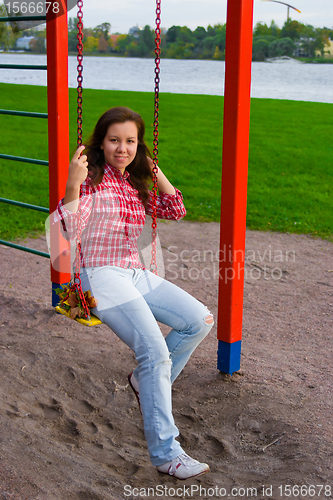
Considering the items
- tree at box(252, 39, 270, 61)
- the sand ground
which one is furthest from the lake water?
the sand ground

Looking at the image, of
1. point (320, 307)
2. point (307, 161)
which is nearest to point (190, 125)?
point (307, 161)

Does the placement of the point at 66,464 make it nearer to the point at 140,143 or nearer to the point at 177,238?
the point at 140,143

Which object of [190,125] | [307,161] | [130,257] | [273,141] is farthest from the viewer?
[190,125]

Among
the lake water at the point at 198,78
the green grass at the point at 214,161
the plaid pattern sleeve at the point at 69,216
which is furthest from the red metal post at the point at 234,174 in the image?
the lake water at the point at 198,78

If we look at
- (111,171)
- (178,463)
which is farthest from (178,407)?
(111,171)

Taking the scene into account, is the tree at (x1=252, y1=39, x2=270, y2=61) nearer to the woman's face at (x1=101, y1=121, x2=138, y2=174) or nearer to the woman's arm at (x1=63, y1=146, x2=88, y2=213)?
the woman's face at (x1=101, y1=121, x2=138, y2=174)

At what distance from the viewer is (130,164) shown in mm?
2846

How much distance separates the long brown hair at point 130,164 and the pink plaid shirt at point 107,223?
6 cm

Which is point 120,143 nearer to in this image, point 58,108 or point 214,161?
point 58,108

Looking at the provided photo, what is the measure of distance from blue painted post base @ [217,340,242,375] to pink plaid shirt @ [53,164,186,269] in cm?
79

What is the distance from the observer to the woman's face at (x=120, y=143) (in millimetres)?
2625

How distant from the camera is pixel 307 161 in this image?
32.9 ft

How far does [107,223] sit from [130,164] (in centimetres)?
43

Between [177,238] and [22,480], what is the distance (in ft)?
13.1
